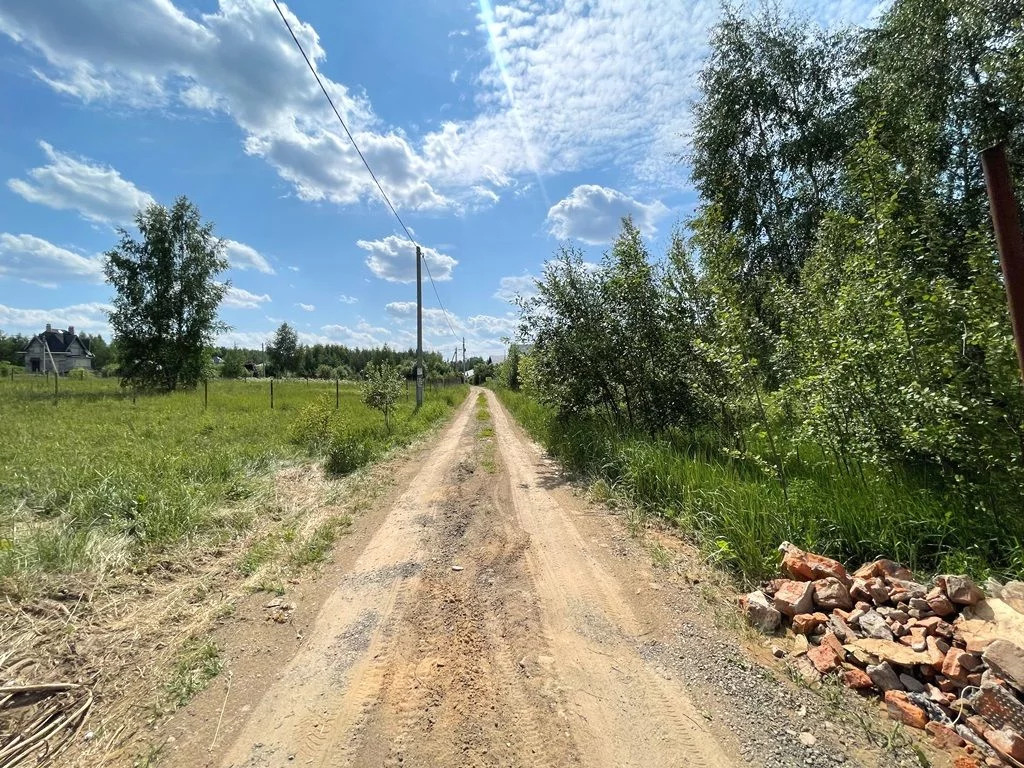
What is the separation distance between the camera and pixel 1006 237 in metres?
1.74

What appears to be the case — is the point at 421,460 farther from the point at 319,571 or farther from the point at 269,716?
the point at 269,716

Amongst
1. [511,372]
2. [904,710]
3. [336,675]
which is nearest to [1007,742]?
[904,710]

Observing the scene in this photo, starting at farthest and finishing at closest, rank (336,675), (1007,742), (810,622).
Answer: (810,622) → (336,675) → (1007,742)

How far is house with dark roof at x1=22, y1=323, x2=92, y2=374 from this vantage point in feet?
209

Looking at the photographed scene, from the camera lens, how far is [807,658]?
113 inches

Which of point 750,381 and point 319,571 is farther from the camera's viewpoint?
point 750,381

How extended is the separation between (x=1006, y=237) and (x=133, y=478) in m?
8.41

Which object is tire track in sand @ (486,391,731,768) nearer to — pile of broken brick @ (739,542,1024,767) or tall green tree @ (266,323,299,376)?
pile of broken brick @ (739,542,1024,767)

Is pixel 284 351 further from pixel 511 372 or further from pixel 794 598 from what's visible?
pixel 794 598

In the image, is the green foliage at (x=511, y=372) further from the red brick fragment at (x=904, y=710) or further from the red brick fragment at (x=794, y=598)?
the red brick fragment at (x=904, y=710)

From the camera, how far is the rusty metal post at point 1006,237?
5.66 feet

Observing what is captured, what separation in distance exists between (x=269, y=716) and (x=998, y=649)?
12.4 feet

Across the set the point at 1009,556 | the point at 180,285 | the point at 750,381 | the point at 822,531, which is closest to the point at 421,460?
the point at 750,381

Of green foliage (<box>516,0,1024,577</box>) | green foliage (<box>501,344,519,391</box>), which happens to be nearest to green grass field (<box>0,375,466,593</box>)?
green foliage (<box>516,0,1024,577</box>)
